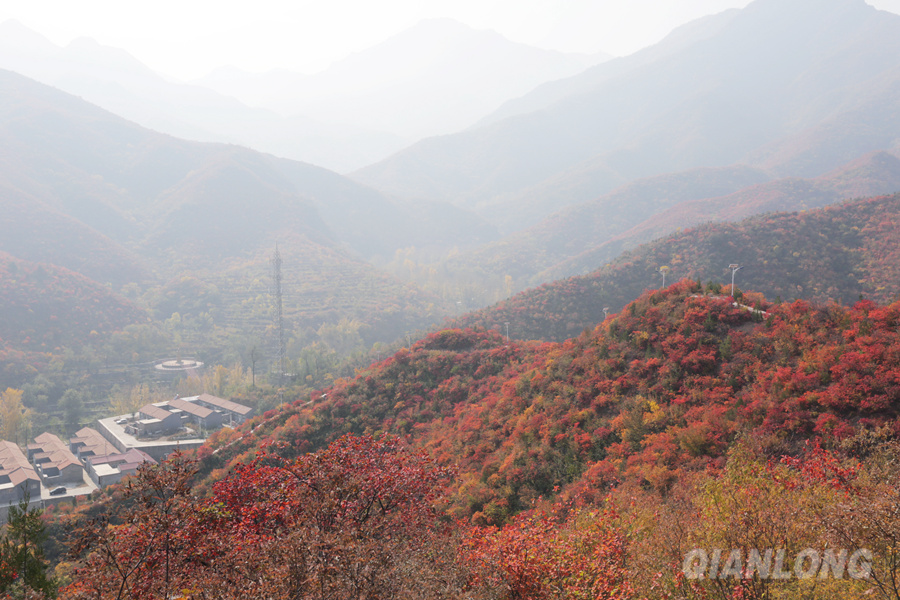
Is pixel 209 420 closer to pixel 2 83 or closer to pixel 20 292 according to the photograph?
pixel 20 292

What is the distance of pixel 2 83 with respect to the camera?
135250 millimetres

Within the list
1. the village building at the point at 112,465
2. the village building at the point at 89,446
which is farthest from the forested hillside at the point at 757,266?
the village building at the point at 89,446

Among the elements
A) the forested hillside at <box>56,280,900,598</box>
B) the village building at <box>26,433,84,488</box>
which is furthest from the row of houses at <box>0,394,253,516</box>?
the forested hillside at <box>56,280,900,598</box>

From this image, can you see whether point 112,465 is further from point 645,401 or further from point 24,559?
point 645,401

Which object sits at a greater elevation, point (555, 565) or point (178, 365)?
point (555, 565)

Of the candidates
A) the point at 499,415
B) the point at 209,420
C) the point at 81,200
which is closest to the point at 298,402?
the point at 499,415

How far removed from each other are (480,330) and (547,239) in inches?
4061

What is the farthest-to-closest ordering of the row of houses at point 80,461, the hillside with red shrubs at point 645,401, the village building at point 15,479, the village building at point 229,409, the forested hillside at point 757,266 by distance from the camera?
1. the village building at point 229,409
2. the forested hillside at point 757,266
3. the row of houses at point 80,461
4. the village building at point 15,479
5. the hillside with red shrubs at point 645,401

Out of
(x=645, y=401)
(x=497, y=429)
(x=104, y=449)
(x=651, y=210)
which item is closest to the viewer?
(x=645, y=401)

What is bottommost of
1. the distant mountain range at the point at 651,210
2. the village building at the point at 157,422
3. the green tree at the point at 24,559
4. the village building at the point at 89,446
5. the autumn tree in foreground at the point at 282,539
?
the village building at the point at 89,446

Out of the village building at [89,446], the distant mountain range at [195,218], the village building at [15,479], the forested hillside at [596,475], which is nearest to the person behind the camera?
the forested hillside at [596,475]

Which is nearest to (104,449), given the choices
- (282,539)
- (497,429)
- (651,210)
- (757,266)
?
(497,429)

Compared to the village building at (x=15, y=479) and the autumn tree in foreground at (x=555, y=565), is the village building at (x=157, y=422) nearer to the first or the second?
the village building at (x=15, y=479)

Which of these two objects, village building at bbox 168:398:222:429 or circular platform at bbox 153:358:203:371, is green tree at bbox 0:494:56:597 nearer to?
village building at bbox 168:398:222:429
